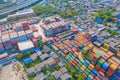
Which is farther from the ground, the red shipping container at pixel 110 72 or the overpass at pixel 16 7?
the red shipping container at pixel 110 72

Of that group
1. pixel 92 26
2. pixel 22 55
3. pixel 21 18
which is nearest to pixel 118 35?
pixel 92 26

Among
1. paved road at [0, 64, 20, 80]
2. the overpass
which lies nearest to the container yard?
paved road at [0, 64, 20, 80]

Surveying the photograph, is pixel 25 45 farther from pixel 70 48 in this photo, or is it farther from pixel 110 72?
pixel 110 72

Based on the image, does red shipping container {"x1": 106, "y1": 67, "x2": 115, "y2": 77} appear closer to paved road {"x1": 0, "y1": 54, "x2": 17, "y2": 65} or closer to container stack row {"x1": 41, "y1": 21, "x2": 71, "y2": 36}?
container stack row {"x1": 41, "y1": 21, "x2": 71, "y2": 36}

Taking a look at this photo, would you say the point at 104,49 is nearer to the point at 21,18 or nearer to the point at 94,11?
the point at 94,11

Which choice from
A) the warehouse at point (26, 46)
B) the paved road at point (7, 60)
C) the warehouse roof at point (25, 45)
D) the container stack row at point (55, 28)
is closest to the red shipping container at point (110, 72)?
the warehouse at point (26, 46)

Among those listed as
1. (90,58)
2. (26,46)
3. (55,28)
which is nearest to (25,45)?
(26,46)

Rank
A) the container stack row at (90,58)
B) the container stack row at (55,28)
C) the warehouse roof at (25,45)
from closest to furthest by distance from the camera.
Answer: the container stack row at (90,58) < the warehouse roof at (25,45) < the container stack row at (55,28)

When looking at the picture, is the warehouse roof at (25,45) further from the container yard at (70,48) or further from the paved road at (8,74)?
the paved road at (8,74)
